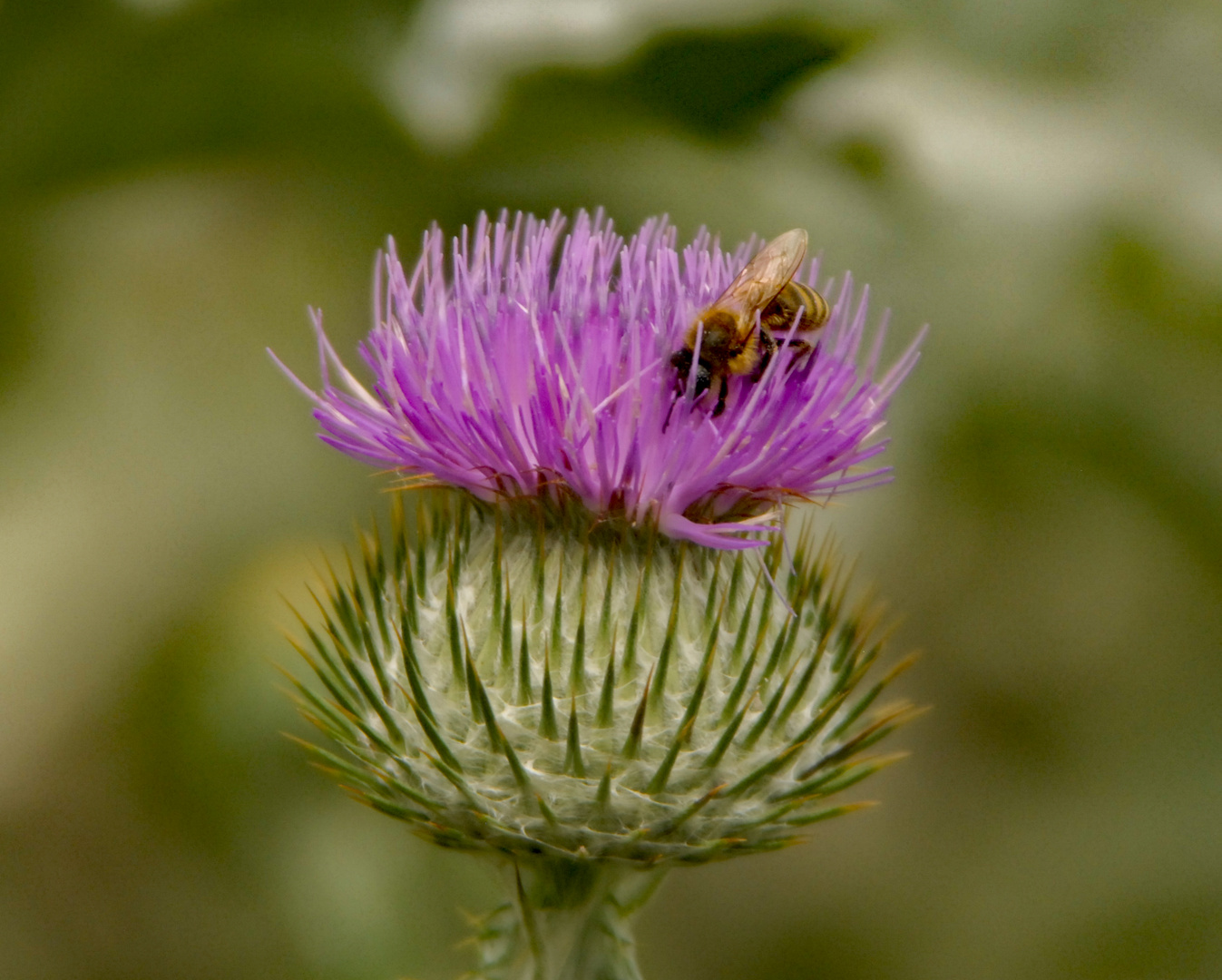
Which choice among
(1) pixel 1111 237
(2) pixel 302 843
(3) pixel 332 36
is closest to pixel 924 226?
(1) pixel 1111 237

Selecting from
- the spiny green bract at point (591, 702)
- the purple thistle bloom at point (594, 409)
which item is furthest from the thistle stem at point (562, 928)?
the purple thistle bloom at point (594, 409)

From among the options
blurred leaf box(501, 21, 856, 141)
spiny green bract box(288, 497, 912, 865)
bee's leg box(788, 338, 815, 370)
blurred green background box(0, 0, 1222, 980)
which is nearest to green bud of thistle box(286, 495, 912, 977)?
spiny green bract box(288, 497, 912, 865)

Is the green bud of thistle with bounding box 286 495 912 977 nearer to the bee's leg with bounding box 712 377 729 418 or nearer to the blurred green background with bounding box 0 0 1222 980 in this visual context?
the bee's leg with bounding box 712 377 729 418

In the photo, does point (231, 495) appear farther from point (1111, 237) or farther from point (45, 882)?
point (1111, 237)

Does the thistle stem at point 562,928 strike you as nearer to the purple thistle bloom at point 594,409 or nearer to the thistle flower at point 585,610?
the thistle flower at point 585,610

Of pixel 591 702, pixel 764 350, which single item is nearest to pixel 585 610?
pixel 591 702
